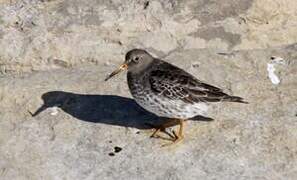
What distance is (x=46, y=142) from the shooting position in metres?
9.48

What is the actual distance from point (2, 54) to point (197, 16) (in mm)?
3196

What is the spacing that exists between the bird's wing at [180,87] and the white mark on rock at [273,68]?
1541mm

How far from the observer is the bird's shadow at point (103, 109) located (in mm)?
9992

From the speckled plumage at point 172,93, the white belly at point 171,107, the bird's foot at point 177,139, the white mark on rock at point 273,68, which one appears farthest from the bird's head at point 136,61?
the white mark on rock at point 273,68

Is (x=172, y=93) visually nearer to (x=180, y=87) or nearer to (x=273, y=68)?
(x=180, y=87)

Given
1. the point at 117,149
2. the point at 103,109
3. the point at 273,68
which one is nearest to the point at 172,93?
the point at 117,149

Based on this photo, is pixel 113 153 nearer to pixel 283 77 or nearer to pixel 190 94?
pixel 190 94

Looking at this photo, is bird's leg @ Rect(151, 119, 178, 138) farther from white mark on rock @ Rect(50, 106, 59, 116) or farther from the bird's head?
white mark on rock @ Rect(50, 106, 59, 116)

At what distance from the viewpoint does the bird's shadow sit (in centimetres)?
999

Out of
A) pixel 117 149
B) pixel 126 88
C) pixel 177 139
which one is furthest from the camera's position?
pixel 126 88

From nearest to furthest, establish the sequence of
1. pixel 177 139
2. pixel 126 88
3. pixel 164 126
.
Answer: pixel 177 139 → pixel 164 126 → pixel 126 88

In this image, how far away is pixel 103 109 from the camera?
33.6 ft

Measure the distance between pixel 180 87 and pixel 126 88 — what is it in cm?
162

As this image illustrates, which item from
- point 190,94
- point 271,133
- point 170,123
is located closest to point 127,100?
point 170,123
